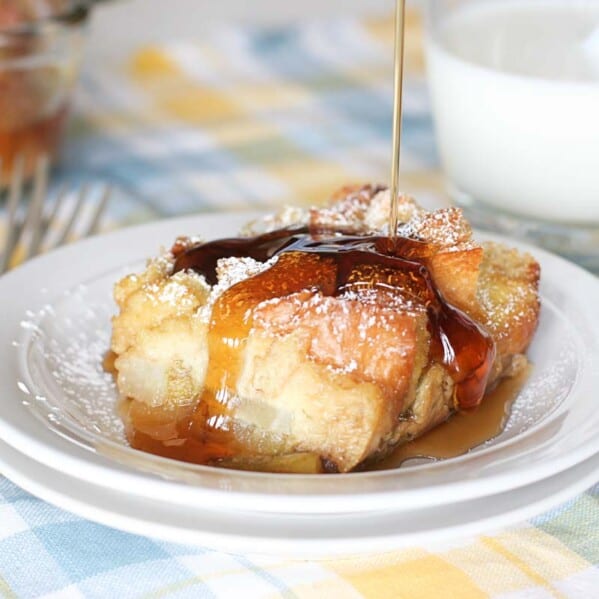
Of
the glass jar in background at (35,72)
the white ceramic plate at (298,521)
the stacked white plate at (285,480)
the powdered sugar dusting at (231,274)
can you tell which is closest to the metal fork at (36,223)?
the glass jar in background at (35,72)

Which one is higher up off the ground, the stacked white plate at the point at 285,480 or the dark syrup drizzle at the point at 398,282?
the dark syrup drizzle at the point at 398,282

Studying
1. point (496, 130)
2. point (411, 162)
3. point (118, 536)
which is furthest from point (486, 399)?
point (411, 162)

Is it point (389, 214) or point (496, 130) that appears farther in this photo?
point (496, 130)

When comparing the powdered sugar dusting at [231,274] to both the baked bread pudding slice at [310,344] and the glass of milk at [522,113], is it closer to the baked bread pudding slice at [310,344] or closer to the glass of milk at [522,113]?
the baked bread pudding slice at [310,344]

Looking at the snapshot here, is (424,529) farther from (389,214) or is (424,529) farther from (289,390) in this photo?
(389,214)

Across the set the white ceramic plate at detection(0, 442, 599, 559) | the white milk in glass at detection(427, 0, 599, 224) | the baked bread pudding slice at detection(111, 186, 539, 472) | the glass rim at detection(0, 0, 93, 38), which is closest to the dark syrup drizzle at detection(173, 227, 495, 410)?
the baked bread pudding slice at detection(111, 186, 539, 472)

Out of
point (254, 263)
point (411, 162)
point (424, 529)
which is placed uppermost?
point (254, 263)
